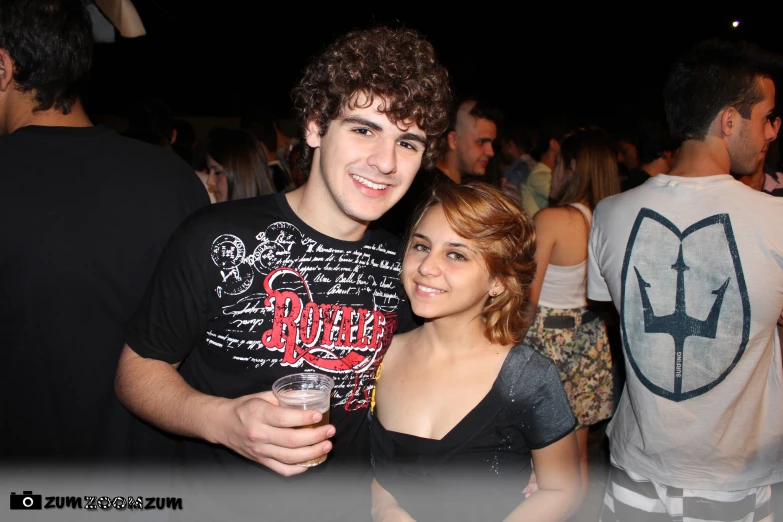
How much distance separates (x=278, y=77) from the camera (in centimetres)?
1631

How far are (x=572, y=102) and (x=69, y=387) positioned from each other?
56.3 ft

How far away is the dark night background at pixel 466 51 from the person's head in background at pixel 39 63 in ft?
35.7

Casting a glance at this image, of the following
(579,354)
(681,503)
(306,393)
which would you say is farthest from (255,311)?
(579,354)

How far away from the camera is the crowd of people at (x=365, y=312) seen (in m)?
1.58

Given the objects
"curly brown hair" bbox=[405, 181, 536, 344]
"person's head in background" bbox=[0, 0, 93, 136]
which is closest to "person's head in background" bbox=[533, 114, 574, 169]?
"curly brown hair" bbox=[405, 181, 536, 344]

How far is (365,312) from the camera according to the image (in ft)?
5.56

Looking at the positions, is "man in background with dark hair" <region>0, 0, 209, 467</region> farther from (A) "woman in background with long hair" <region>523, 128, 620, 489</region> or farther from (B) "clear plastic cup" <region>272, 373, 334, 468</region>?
(A) "woman in background with long hair" <region>523, 128, 620, 489</region>

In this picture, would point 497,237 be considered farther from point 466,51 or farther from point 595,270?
point 466,51

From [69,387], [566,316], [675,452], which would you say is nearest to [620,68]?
[566,316]

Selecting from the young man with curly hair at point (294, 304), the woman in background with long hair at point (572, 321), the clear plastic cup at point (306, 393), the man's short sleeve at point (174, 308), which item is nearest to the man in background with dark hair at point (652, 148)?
the woman in background with long hair at point (572, 321)

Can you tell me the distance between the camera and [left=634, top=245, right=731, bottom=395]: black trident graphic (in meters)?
2.05

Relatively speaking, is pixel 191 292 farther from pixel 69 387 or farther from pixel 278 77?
pixel 278 77

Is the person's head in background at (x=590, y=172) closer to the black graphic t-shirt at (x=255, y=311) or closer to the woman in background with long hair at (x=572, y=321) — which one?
the woman in background with long hair at (x=572, y=321)

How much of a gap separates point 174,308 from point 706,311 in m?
1.96
